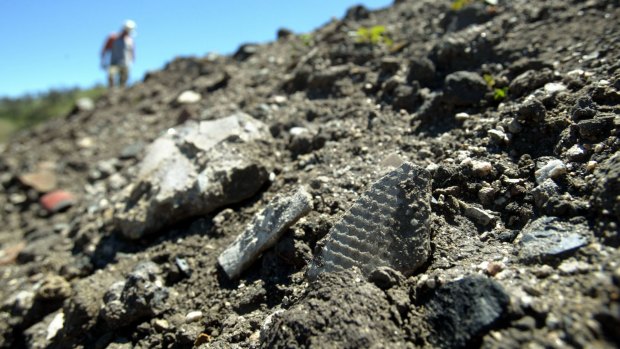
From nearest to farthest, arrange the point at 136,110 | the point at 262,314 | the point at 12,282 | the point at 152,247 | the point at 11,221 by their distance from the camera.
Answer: the point at 262,314 < the point at 152,247 < the point at 12,282 < the point at 11,221 < the point at 136,110

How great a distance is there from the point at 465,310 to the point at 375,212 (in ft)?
2.07

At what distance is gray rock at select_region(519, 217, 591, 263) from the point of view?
5.40 ft

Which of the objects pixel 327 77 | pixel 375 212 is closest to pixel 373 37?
pixel 327 77

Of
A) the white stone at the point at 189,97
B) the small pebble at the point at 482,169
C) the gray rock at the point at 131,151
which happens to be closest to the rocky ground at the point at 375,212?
the small pebble at the point at 482,169

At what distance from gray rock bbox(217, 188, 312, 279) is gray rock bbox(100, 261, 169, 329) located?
40 cm

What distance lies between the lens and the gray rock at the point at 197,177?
2902 millimetres

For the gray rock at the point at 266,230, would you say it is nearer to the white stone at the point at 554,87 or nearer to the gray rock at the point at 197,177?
the gray rock at the point at 197,177

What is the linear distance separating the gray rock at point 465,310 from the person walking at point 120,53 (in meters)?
8.18

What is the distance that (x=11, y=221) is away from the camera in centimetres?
489

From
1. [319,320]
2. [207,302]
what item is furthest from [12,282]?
[319,320]

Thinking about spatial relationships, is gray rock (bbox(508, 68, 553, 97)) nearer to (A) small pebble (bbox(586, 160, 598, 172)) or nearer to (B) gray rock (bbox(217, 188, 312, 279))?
(A) small pebble (bbox(586, 160, 598, 172))

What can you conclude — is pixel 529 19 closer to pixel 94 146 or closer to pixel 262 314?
pixel 262 314

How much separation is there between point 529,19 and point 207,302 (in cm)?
346

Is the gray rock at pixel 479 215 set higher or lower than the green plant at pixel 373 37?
lower
